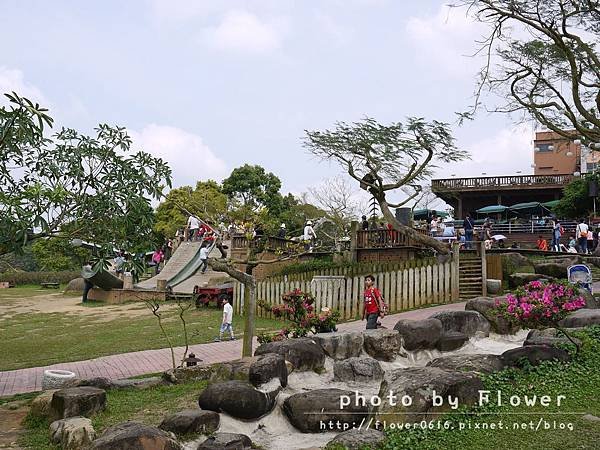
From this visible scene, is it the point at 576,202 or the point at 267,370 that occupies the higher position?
the point at 576,202

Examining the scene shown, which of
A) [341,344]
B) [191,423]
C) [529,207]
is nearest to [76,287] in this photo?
[341,344]

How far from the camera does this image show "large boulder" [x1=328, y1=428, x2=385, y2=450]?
498 centimetres

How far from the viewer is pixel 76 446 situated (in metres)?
5.40

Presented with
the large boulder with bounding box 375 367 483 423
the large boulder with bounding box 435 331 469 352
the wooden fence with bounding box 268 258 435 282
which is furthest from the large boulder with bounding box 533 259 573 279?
the large boulder with bounding box 375 367 483 423

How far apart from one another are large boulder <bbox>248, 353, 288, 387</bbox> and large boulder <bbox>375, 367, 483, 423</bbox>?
1.28 meters

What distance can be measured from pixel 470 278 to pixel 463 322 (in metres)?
8.66

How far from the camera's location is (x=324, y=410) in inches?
237

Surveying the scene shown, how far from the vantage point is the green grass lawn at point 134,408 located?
6048 mm

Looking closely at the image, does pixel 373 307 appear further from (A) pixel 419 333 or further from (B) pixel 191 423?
(B) pixel 191 423

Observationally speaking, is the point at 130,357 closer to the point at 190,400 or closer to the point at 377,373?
the point at 190,400

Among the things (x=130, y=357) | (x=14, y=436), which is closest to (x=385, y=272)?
(x=130, y=357)

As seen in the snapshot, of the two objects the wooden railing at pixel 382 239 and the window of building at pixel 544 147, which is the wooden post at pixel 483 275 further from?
the window of building at pixel 544 147

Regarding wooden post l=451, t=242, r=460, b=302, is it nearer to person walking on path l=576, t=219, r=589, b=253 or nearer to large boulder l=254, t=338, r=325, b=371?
large boulder l=254, t=338, r=325, b=371

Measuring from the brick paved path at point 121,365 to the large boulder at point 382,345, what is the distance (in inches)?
129
